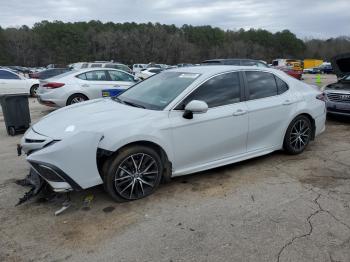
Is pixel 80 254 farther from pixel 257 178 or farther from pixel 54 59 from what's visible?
pixel 54 59

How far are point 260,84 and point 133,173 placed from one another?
2461mm

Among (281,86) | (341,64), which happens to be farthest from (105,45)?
(281,86)

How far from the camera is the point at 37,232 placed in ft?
11.3

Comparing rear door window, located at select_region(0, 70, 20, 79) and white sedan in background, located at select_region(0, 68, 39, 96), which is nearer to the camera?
white sedan in background, located at select_region(0, 68, 39, 96)

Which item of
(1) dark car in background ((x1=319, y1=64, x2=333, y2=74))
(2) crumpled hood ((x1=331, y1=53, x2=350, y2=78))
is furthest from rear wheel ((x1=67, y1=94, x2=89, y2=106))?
(1) dark car in background ((x1=319, y1=64, x2=333, y2=74))

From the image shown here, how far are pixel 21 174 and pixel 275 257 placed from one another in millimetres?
3743

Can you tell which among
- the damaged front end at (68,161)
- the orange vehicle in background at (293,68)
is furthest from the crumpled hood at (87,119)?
the orange vehicle in background at (293,68)

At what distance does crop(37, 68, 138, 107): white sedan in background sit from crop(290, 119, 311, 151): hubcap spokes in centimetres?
547

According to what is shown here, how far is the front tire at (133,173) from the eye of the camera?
383cm

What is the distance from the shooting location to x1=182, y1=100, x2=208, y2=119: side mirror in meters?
4.15

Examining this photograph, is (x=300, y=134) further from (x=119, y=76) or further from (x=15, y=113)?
(x=119, y=76)

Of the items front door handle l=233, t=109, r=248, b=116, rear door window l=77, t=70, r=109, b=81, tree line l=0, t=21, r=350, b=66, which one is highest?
tree line l=0, t=21, r=350, b=66

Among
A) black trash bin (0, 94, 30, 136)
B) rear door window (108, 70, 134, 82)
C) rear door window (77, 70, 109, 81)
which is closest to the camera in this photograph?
black trash bin (0, 94, 30, 136)

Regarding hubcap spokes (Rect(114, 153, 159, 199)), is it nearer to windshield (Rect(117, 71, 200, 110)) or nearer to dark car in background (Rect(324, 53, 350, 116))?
windshield (Rect(117, 71, 200, 110))
